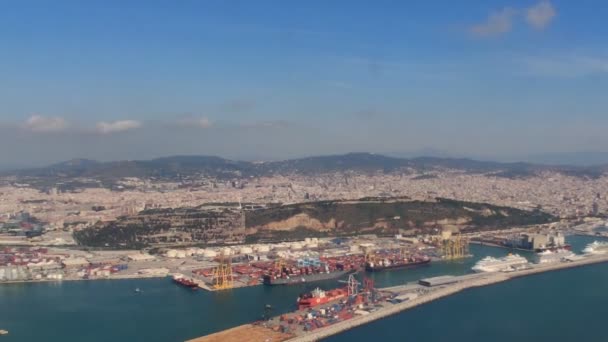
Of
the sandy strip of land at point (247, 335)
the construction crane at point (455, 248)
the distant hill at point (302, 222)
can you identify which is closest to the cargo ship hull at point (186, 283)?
the sandy strip of land at point (247, 335)

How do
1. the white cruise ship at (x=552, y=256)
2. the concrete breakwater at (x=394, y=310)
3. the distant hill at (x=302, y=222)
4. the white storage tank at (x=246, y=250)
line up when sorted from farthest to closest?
the distant hill at (x=302, y=222), the white storage tank at (x=246, y=250), the white cruise ship at (x=552, y=256), the concrete breakwater at (x=394, y=310)

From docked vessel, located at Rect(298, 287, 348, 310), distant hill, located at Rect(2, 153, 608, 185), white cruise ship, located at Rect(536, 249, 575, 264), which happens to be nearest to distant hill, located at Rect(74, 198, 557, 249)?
white cruise ship, located at Rect(536, 249, 575, 264)

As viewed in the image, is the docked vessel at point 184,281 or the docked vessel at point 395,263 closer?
the docked vessel at point 184,281

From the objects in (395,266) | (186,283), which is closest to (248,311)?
(186,283)

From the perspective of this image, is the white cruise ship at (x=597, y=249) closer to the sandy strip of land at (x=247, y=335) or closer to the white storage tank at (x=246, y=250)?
the white storage tank at (x=246, y=250)

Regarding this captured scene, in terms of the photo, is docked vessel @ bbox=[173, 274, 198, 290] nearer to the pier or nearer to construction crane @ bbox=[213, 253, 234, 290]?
construction crane @ bbox=[213, 253, 234, 290]

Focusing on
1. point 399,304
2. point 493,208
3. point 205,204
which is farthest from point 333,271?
point 205,204

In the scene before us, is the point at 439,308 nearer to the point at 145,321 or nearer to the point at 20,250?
the point at 145,321

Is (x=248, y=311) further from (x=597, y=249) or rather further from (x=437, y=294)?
(x=597, y=249)
